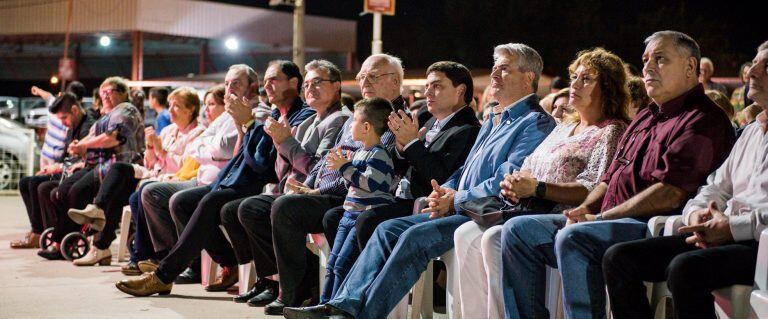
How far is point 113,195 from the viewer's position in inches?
354

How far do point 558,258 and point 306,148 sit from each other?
9.50 ft

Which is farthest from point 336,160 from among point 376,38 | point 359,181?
point 376,38

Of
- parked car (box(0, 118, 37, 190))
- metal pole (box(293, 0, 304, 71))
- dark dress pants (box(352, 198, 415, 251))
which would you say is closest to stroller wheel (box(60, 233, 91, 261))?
dark dress pants (box(352, 198, 415, 251))

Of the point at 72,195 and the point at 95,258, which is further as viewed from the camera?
the point at 72,195

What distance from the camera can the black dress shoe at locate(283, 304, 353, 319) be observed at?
5109 mm

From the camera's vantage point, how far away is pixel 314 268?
6633 millimetres

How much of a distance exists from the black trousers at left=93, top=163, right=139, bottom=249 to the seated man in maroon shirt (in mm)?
5118

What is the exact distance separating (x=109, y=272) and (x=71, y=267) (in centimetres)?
51

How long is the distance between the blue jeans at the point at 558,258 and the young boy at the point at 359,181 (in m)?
1.29

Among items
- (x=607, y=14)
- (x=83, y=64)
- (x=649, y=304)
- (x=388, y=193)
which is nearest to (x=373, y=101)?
(x=388, y=193)

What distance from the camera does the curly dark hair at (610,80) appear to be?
16.6 ft

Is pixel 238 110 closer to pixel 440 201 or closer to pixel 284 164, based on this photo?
pixel 284 164

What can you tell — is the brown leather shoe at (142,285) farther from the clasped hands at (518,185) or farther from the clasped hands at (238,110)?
the clasped hands at (518,185)

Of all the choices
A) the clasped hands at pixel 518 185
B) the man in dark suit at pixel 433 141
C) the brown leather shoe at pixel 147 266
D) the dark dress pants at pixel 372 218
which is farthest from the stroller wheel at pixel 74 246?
the clasped hands at pixel 518 185
